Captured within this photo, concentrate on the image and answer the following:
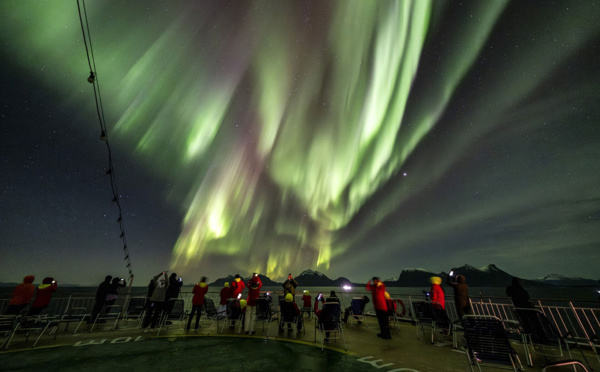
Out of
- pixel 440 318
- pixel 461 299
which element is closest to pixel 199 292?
pixel 440 318

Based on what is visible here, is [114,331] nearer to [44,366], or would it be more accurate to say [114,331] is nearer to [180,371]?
[44,366]

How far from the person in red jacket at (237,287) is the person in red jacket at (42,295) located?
6008mm

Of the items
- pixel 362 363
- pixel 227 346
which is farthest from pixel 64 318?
pixel 362 363

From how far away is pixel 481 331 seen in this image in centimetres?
403

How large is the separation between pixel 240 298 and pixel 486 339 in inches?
295

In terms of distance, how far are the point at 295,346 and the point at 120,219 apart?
43.0ft

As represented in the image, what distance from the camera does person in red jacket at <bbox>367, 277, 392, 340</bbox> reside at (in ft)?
25.0

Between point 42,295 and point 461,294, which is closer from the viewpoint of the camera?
point 461,294

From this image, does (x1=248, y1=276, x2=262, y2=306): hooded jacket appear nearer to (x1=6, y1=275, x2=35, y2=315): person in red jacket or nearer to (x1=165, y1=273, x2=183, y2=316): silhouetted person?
(x1=165, y1=273, x2=183, y2=316): silhouetted person

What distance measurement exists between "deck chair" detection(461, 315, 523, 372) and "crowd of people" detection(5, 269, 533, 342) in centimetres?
282

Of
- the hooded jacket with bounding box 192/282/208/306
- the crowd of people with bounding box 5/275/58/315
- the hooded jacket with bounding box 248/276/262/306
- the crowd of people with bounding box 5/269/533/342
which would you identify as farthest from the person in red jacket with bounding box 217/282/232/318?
the crowd of people with bounding box 5/275/58/315

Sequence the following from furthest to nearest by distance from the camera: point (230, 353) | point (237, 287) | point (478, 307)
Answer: point (478, 307) < point (237, 287) < point (230, 353)

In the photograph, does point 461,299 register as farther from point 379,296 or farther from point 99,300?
point 99,300

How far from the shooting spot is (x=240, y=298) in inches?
352
